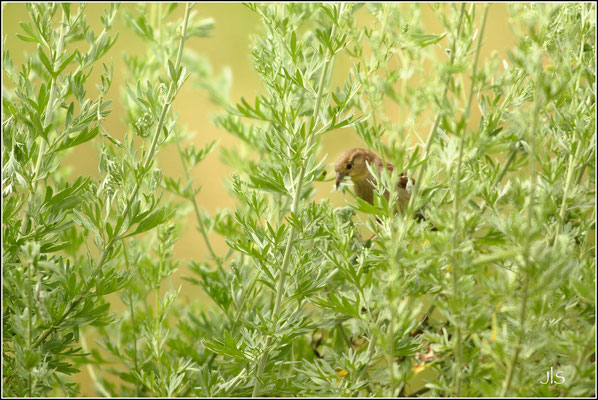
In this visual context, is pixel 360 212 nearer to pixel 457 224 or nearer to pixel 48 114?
pixel 457 224

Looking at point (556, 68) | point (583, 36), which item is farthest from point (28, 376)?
point (583, 36)

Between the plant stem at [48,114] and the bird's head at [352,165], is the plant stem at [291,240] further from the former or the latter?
→ the bird's head at [352,165]

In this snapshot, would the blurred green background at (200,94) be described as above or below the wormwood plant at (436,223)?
above

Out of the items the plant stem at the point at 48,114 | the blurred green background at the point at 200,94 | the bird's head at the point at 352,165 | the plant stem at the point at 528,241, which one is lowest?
the plant stem at the point at 528,241


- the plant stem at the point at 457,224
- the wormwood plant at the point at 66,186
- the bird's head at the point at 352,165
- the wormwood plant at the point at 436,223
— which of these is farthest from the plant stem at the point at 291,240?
the bird's head at the point at 352,165

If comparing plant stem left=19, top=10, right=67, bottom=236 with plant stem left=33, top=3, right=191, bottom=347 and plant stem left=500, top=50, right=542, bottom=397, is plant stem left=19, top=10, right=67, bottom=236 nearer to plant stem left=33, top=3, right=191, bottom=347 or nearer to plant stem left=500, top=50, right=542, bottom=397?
plant stem left=33, top=3, right=191, bottom=347

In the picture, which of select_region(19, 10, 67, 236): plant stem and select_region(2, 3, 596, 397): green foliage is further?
select_region(19, 10, 67, 236): plant stem

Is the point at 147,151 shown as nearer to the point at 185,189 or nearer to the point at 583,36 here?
the point at 185,189

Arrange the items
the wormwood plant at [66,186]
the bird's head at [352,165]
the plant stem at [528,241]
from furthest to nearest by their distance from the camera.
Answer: the bird's head at [352,165]
the wormwood plant at [66,186]
the plant stem at [528,241]

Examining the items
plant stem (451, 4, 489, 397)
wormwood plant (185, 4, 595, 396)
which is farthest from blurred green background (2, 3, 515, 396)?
plant stem (451, 4, 489, 397)

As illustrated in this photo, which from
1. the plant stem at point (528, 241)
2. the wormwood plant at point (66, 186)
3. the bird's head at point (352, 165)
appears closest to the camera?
the plant stem at point (528, 241)

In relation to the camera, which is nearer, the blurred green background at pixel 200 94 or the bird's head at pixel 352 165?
the bird's head at pixel 352 165

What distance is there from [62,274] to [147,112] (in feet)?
0.71

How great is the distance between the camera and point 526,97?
0.84 meters
